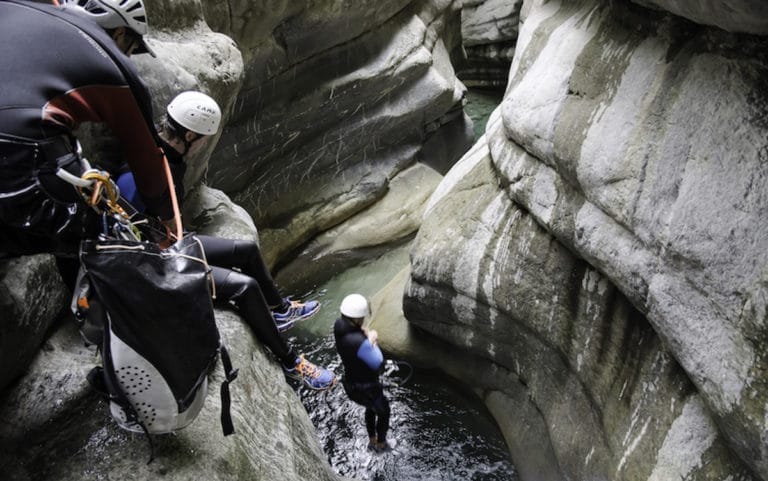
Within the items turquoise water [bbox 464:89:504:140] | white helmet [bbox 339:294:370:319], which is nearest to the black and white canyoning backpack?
white helmet [bbox 339:294:370:319]

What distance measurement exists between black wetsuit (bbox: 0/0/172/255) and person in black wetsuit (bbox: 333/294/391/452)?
251 centimetres

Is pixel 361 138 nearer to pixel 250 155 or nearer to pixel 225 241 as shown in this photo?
pixel 250 155

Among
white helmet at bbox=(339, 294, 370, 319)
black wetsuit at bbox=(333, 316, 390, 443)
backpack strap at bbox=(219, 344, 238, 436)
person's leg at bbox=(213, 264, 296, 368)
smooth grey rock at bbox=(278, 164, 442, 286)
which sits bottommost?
smooth grey rock at bbox=(278, 164, 442, 286)

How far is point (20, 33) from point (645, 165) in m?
3.00

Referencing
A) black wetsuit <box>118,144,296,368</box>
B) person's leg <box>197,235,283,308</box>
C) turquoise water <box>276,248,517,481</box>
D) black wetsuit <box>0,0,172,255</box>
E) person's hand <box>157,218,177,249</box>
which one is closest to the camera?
black wetsuit <box>0,0,172,255</box>

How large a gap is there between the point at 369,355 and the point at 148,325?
2.56 meters

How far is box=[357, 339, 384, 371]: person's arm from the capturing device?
4742mm

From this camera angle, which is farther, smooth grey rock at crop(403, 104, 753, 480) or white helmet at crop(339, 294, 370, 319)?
white helmet at crop(339, 294, 370, 319)

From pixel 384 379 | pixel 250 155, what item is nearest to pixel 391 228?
pixel 250 155

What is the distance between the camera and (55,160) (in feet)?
7.36

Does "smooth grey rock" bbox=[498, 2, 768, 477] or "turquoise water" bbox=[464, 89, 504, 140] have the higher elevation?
"smooth grey rock" bbox=[498, 2, 768, 477]

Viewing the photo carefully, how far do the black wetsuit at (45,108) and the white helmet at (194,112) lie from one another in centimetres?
108

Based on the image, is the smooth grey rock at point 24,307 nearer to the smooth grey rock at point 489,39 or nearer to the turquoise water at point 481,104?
the turquoise water at point 481,104

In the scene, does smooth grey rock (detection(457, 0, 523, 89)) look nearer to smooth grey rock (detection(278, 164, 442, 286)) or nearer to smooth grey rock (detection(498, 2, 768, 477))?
smooth grey rock (detection(278, 164, 442, 286))
